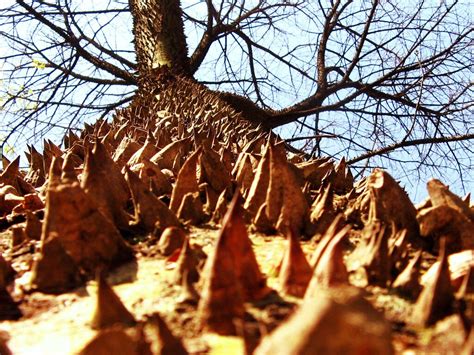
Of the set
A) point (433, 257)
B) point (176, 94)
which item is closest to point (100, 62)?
point (176, 94)

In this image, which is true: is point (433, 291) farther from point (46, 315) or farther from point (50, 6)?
point (50, 6)

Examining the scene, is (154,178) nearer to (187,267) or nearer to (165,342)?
(187,267)

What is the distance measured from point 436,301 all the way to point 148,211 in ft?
2.79

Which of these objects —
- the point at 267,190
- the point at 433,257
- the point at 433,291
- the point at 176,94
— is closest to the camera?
the point at 433,291

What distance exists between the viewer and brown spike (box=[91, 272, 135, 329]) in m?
0.97

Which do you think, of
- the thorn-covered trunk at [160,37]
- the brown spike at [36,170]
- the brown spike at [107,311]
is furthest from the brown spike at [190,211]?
the thorn-covered trunk at [160,37]

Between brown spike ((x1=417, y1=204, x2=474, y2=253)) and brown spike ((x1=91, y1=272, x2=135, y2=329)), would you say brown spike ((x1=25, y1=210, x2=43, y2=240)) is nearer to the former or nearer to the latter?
brown spike ((x1=91, y1=272, x2=135, y2=329))

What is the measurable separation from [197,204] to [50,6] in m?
5.53

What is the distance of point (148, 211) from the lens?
1.53 meters

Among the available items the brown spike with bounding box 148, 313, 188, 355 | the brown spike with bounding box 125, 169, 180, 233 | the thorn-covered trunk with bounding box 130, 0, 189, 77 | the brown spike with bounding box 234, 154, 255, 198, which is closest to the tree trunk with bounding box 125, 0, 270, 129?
the thorn-covered trunk with bounding box 130, 0, 189, 77

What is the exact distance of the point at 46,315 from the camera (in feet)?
3.45

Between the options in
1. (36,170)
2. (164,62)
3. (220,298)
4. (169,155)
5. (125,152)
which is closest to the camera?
(220,298)

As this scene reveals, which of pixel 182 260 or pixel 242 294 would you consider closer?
pixel 242 294

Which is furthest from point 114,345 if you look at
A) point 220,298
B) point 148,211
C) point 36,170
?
point 36,170
